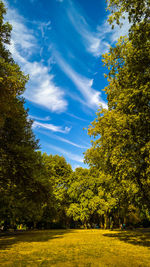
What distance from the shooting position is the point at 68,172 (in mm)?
50781

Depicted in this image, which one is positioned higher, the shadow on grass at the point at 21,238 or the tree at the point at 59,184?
the tree at the point at 59,184

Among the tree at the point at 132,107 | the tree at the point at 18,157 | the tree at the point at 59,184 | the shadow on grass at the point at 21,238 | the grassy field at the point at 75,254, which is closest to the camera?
the grassy field at the point at 75,254

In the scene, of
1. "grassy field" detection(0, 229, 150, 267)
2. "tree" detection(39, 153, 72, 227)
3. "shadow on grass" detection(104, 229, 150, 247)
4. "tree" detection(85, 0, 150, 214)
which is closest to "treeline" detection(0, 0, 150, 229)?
"tree" detection(85, 0, 150, 214)

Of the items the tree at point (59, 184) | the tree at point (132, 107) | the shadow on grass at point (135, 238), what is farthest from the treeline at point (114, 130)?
the tree at point (59, 184)

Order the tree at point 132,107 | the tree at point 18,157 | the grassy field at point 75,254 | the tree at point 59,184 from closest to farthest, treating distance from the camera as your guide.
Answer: the grassy field at point 75,254
the tree at point 132,107
the tree at point 18,157
the tree at point 59,184

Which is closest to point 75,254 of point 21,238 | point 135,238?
point 135,238

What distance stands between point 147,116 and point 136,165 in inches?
164

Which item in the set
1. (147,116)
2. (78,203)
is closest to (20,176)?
(147,116)

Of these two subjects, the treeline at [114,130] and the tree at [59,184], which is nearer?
the treeline at [114,130]

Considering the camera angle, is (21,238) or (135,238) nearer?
(135,238)

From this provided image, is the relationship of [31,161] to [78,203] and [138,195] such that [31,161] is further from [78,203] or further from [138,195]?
[78,203]

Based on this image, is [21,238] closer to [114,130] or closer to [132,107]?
[114,130]

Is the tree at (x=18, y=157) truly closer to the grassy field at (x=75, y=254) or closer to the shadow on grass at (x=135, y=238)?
the grassy field at (x=75, y=254)

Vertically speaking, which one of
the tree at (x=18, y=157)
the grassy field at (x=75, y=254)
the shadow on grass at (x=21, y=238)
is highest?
the tree at (x=18, y=157)
